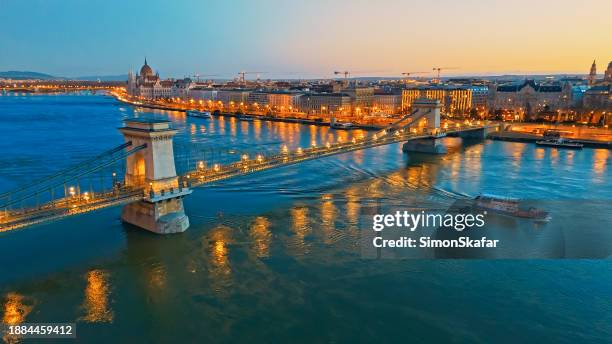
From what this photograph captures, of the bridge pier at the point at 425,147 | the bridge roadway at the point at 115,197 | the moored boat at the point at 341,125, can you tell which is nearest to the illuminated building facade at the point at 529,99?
the moored boat at the point at 341,125

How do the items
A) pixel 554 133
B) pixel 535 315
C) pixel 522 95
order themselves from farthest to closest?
A: pixel 522 95, pixel 554 133, pixel 535 315

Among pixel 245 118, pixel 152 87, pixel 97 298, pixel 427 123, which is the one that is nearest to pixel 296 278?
pixel 97 298

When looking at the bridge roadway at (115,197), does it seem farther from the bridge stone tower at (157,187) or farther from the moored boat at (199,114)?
Answer: the moored boat at (199,114)

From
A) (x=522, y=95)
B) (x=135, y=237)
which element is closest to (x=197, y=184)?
(x=135, y=237)

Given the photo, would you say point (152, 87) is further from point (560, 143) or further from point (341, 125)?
point (560, 143)

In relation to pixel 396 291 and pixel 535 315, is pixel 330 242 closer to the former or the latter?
pixel 396 291
